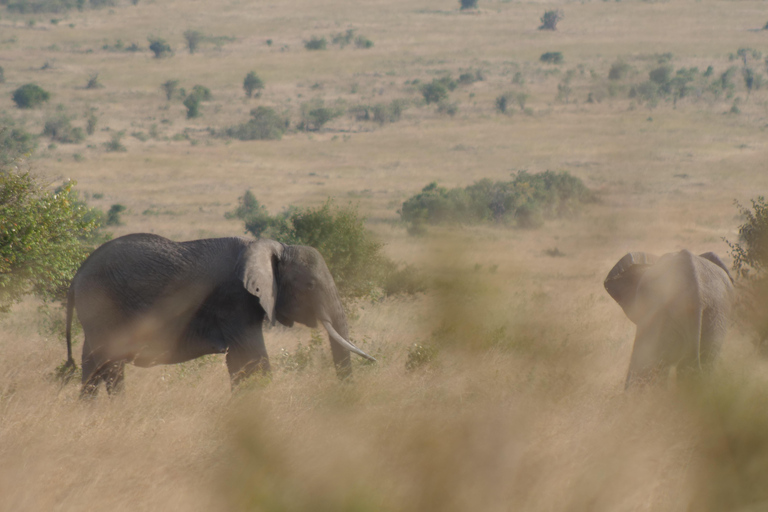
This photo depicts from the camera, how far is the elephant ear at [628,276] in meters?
10.5

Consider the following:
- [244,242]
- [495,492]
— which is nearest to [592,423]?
[495,492]

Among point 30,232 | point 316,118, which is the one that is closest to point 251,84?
point 316,118

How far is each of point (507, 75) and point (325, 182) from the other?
5193 centimetres

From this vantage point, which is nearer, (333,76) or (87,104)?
(87,104)

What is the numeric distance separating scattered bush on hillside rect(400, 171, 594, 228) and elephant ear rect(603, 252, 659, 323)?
954 inches

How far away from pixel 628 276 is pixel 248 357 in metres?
5.20

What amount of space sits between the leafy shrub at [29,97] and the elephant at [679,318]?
77.3 m

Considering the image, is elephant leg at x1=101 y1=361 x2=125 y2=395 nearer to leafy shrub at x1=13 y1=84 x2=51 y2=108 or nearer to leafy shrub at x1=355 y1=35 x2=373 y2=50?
leafy shrub at x1=13 y1=84 x2=51 y2=108

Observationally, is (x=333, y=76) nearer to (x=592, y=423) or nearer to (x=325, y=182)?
(x=325, y=182)

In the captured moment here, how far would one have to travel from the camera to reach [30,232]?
34.7 feet

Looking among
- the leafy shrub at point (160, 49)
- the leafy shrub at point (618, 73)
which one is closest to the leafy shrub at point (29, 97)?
the leafy shrub at point (160, 49)

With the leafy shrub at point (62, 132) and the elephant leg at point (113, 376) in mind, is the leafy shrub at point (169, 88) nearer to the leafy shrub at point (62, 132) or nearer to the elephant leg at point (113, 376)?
the leafy shrub at point (62, 132)

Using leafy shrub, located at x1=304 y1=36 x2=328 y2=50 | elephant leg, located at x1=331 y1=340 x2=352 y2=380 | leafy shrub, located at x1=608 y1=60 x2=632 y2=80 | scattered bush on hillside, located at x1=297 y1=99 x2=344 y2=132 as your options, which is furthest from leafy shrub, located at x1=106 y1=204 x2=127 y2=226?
leafy shrub, located at x1=304 y1=36 x2=328 y2=50

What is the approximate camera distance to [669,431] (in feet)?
22.1
